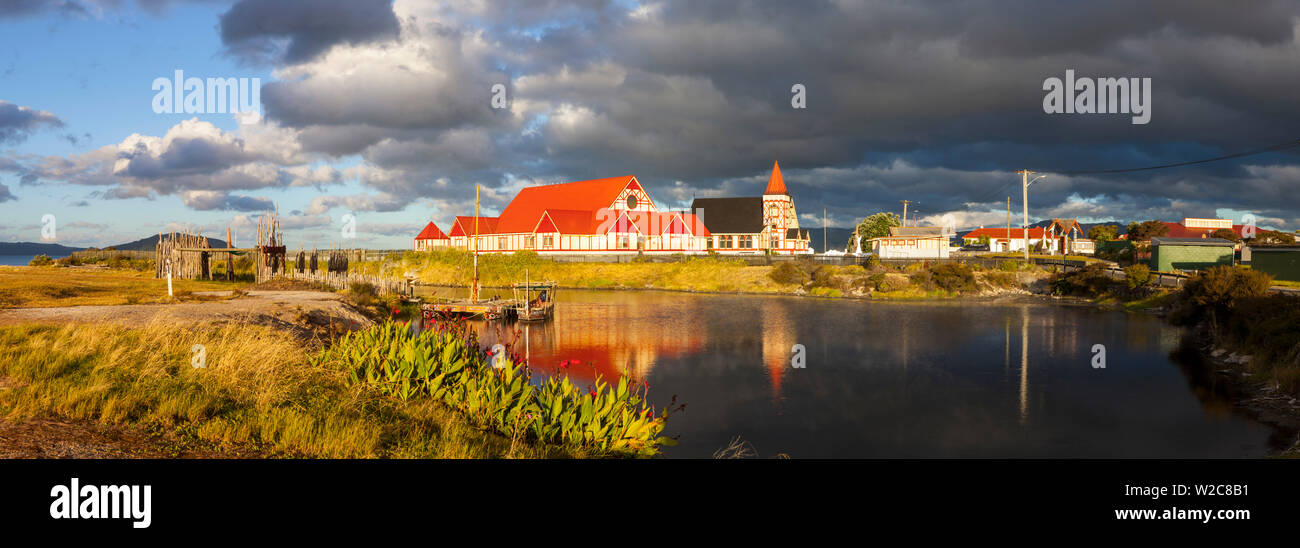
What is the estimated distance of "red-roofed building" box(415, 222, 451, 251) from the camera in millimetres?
105312

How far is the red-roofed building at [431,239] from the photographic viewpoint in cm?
10531

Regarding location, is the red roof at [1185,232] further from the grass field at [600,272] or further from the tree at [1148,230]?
the grass field at [600,272]

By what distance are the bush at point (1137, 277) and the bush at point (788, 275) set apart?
89.1ft

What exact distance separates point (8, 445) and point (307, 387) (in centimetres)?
542

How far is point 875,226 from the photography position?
410 ft

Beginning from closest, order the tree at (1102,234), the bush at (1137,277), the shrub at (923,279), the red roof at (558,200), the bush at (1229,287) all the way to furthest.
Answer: the bush at (1229,287) < the bush at (1137,277) < the shrub at (923,279) < the red roof at (558,200) < the tree at (1102,234)

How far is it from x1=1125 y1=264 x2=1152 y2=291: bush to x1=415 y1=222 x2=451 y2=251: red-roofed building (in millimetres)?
88092

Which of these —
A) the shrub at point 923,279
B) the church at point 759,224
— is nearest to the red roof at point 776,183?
the church at point 759,224

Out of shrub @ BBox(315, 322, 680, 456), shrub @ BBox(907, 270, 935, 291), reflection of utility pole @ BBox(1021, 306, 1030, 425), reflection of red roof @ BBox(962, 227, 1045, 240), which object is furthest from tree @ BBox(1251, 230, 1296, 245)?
shrub @ BBox(315, 322, 680, 456)

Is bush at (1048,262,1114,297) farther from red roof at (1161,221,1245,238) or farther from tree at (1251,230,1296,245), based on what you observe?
red roof at (1161,221,1245,238)

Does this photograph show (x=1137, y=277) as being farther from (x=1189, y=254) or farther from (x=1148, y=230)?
(x=1148, y=230)
